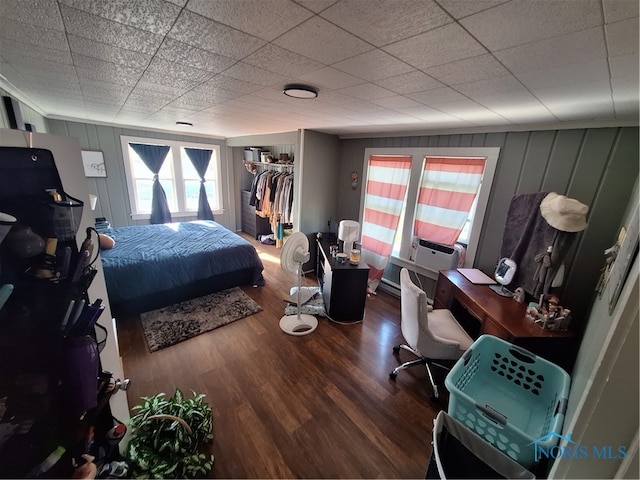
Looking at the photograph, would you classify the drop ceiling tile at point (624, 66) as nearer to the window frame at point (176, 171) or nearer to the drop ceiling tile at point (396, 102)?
the drop ceiling tile at point (396, 102)

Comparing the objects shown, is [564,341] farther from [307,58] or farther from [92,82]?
[92,82]

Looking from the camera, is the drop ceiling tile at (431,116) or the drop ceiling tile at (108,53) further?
the drop ceiling tile at (431,116)

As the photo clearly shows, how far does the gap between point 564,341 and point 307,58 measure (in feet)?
7.61

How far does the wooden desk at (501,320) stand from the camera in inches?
62.7

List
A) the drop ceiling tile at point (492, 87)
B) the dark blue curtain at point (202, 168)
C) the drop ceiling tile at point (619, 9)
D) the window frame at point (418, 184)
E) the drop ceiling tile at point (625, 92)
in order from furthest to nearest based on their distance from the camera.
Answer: the dark blue curtain at point (202, 168) < the window frame at point (418, 184) < the drop ceiling tile at point (492, 87) < the drop ceiling tile at point (625, 92) < the drop ceiling tile at point (619, 9)

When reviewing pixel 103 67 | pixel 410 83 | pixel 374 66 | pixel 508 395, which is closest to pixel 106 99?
pixel 103 67

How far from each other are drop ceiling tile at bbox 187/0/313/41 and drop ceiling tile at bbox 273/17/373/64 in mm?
41

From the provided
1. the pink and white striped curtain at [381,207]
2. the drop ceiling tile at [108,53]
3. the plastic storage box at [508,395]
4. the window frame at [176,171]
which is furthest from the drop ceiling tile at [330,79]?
the window frame at [176,171]

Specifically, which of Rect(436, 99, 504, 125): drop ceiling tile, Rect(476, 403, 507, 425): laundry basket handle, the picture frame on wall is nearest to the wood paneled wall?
Rect(436, 99, 504, 125): drop ceiling tile

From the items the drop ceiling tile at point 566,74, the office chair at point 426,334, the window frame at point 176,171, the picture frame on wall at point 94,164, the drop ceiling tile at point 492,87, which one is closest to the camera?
the drop ceiling tile at point 566,74

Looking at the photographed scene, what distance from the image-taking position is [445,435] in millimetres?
1134

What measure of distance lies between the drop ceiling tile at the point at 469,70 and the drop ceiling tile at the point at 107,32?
47.9 inches

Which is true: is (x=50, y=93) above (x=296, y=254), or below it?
above

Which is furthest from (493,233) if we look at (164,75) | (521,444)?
(164,75)
